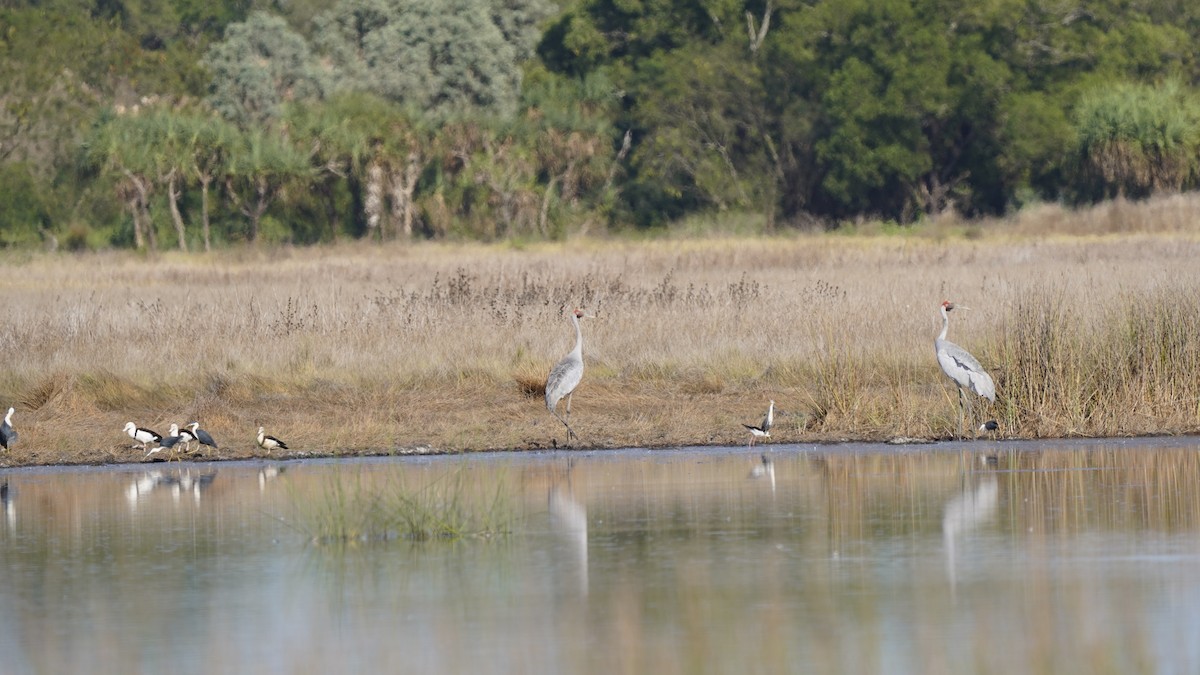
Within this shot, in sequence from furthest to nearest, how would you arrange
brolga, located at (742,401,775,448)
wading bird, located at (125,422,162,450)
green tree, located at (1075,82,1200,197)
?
→ green tree, located at (1075,82,1200,197)
wading bird, located at (125,422,162,450)
brolga, located at (742,401,775,448)

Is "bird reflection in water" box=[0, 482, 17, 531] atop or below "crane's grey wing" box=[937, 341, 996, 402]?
below

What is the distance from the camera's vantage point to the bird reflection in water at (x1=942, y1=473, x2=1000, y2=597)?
33.0 ft

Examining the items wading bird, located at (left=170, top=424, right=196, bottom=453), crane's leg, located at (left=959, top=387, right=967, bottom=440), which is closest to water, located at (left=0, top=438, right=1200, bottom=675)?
crane's leg, located at (left=959, top=387, right=967, bottom=440)

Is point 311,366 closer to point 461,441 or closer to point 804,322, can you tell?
point 461,441

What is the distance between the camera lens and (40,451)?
15281mm

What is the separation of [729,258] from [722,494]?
2113 cm

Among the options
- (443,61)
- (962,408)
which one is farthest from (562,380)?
(443,61)

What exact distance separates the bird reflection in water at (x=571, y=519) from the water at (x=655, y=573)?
0.03 metres

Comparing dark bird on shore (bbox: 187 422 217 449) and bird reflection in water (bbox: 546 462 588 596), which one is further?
dark bird on shore (bbox: 187 422 217 449)

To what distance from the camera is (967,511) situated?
11.0 metres

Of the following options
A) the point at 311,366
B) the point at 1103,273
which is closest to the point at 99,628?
the point at 311,366

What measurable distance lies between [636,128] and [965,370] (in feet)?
153

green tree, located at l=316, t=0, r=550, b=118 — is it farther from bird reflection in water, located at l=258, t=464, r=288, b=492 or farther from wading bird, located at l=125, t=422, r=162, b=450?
bird reflection in water, located at l=258, t=464, r=288, b=492

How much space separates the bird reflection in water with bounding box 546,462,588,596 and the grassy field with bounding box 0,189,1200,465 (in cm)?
242
